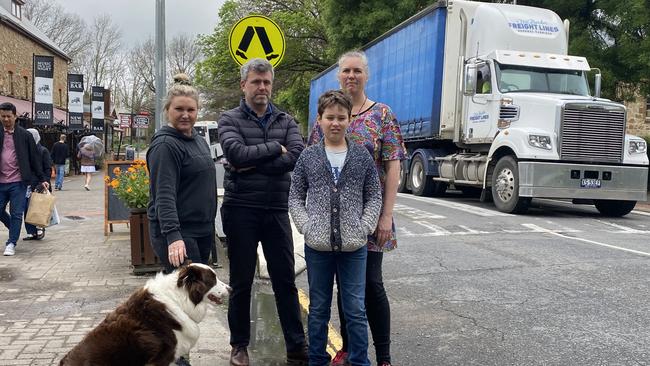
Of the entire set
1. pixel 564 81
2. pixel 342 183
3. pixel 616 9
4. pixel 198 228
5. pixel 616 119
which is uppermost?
pixel 616 9

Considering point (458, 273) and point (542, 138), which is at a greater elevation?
point (542, 138)

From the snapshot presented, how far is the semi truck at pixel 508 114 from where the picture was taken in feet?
37.7

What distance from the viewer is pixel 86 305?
555 cm

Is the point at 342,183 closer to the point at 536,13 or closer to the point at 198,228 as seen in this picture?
the point at 198,228

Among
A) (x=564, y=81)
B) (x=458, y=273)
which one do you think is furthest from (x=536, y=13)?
(x=458, y=273)

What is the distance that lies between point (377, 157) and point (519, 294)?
292 cm

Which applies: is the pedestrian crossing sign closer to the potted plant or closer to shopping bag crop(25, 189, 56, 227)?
the potted plant

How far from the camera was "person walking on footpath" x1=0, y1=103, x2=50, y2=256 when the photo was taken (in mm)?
7875

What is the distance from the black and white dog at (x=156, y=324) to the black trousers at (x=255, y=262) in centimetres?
44

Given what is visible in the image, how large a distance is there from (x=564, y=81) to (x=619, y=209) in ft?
9.73

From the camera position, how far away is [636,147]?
39.2 ft

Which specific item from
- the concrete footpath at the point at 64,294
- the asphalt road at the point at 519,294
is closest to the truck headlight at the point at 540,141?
the asphalt road at the point at 519,294

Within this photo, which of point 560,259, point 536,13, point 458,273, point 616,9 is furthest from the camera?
point 616,9

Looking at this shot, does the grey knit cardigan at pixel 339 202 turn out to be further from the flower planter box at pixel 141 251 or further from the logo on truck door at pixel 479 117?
the logo on truck door at pixel 479 117
